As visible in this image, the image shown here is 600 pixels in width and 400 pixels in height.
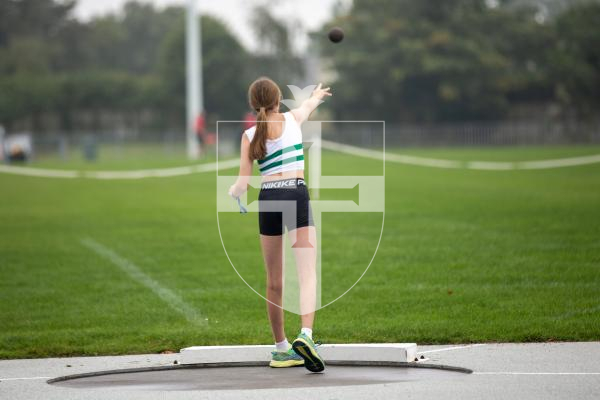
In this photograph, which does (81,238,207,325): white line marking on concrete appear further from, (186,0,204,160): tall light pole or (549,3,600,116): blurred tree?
(549,3,600,116): blurred tree

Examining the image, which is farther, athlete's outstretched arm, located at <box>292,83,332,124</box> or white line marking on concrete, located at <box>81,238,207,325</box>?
white line marking on concrete, located at <box>81,238,207,325</box>

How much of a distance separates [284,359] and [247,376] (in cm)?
38

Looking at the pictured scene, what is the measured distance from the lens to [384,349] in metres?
7.20

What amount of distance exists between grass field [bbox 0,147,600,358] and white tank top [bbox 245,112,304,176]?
7.08ft

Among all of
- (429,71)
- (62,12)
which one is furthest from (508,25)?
(62,12)

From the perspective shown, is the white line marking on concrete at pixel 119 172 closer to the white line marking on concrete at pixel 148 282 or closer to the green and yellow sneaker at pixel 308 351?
the white line marking on concrete at pixel 148 282

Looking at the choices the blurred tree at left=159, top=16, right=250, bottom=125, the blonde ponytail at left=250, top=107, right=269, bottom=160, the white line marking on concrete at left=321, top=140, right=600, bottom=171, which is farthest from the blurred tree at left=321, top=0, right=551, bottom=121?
the blonde ponytail at left=250, top=107, right=269, bottom=160

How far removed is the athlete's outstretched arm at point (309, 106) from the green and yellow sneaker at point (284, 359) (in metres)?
1.73

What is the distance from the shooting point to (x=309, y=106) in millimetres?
6996

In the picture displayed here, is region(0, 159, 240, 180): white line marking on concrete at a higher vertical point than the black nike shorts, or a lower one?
higher

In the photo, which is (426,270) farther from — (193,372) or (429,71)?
(429,71)

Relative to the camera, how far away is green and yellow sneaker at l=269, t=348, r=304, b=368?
7184 mm

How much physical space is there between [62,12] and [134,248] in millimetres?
79610

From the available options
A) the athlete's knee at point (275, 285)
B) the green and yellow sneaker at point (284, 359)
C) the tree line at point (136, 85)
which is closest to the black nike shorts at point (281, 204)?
the athlete's knee at point (275, 285)
